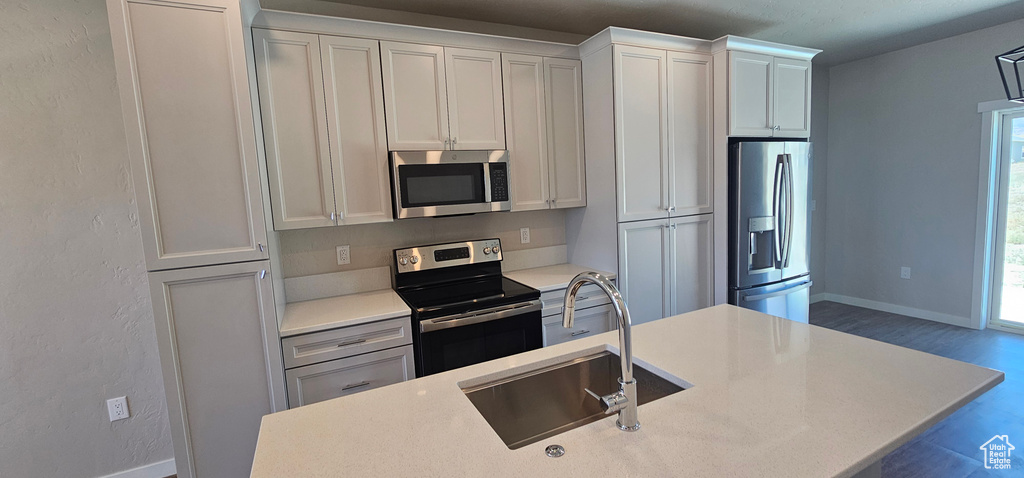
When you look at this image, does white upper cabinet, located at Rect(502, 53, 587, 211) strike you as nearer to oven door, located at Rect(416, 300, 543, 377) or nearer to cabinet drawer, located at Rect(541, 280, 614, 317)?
cabinet drawer, located at Rect(541, 280, 614, 317)

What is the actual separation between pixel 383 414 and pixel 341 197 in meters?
1.52

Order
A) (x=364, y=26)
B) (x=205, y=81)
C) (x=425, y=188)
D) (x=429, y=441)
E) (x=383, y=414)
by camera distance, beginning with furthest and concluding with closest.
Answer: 1. (x=425, y=188)
2. (x=364, y=26)
3. (x=205, y=81)
4. (x=383, y=414)
5. (x=429, y=441)

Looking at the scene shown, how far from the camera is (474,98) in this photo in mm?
2627

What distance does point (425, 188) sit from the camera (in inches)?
98.6

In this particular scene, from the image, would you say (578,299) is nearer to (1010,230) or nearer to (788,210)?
(788,210)

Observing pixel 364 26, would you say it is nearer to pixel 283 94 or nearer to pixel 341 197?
pixel 283 94

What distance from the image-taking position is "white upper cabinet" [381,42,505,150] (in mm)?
2439

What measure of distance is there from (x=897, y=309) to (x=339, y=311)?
16.8 ft

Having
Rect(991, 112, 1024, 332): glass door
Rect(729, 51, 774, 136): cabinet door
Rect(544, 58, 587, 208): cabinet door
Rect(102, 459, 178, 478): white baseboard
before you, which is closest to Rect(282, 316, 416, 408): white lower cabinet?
Rect(102, 459, 178, 478): white baseboard

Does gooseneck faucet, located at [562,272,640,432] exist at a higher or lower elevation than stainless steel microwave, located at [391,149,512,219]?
lower

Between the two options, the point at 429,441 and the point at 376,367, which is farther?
the point at 376,367

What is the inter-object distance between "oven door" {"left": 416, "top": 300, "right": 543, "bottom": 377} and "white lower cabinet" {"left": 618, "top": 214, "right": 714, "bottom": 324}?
2.39 feet

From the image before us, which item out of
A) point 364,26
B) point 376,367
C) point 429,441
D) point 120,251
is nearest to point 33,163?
point 120,251

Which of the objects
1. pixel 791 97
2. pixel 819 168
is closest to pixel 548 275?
pixel 791 97
